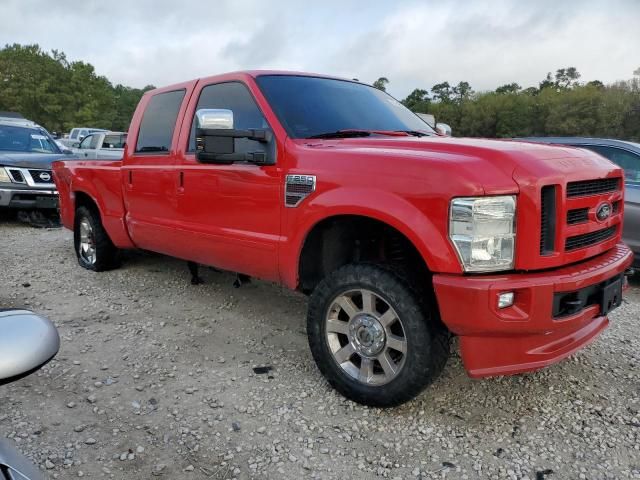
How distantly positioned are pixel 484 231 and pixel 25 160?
8.29m

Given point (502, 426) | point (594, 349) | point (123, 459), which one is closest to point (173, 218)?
point (123, 459)

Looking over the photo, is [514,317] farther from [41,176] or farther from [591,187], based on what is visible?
[41,176]

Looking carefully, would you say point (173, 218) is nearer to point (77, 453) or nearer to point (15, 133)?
point (77, 453)

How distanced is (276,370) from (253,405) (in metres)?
0.46

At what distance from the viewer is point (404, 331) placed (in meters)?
2.71

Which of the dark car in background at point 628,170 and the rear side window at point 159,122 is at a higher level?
the rear side window at point 159,122

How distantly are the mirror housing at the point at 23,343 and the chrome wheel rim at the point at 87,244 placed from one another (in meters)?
4.82

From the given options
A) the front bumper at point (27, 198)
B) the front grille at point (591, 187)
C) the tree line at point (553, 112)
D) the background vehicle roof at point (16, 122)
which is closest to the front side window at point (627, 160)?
the front grille at point (591, 187)

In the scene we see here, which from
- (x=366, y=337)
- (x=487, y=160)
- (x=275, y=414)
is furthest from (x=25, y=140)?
(x=487, y=160)

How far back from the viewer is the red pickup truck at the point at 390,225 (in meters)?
2.45

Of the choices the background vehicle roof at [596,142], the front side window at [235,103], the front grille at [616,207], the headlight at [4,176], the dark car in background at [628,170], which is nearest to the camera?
the front grille at [616,207]

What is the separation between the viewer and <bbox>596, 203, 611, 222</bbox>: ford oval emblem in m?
2.84

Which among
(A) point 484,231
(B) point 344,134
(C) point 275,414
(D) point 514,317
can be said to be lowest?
(C) point 275,414

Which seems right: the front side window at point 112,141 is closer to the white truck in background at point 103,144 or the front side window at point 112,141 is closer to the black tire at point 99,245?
the white truck in background at point 103,144
